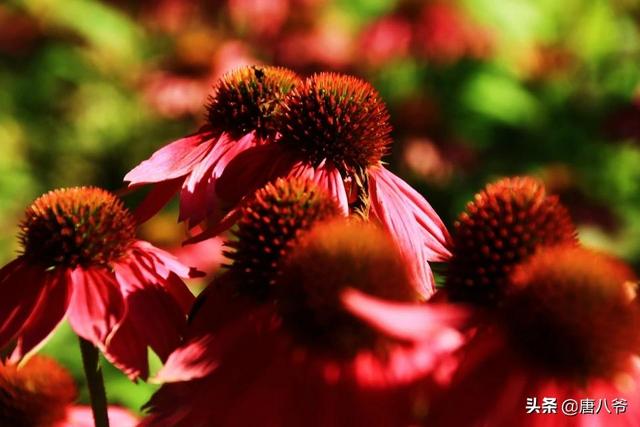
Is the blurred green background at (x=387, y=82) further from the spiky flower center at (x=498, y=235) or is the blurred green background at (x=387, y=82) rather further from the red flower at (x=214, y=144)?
the spiky flower center at (x=498, y=235)

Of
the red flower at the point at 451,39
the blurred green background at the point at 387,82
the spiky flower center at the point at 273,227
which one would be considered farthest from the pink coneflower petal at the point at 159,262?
the red flower at the point at 451,39

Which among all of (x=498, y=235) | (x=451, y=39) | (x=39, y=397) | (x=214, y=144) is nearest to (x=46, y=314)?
(x=39, y=397)

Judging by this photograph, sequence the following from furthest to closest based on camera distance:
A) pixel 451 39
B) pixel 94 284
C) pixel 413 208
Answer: pixel 451 39, pixel 413 208, pixel 94 284

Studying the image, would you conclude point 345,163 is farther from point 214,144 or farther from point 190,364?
point 190,364

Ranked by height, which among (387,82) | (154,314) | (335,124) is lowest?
(387,82)

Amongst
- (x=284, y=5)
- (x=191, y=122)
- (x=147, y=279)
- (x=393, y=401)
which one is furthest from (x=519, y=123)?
(x=393, y=401)

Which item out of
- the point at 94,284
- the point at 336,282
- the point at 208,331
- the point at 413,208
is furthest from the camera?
the point at 413,208
